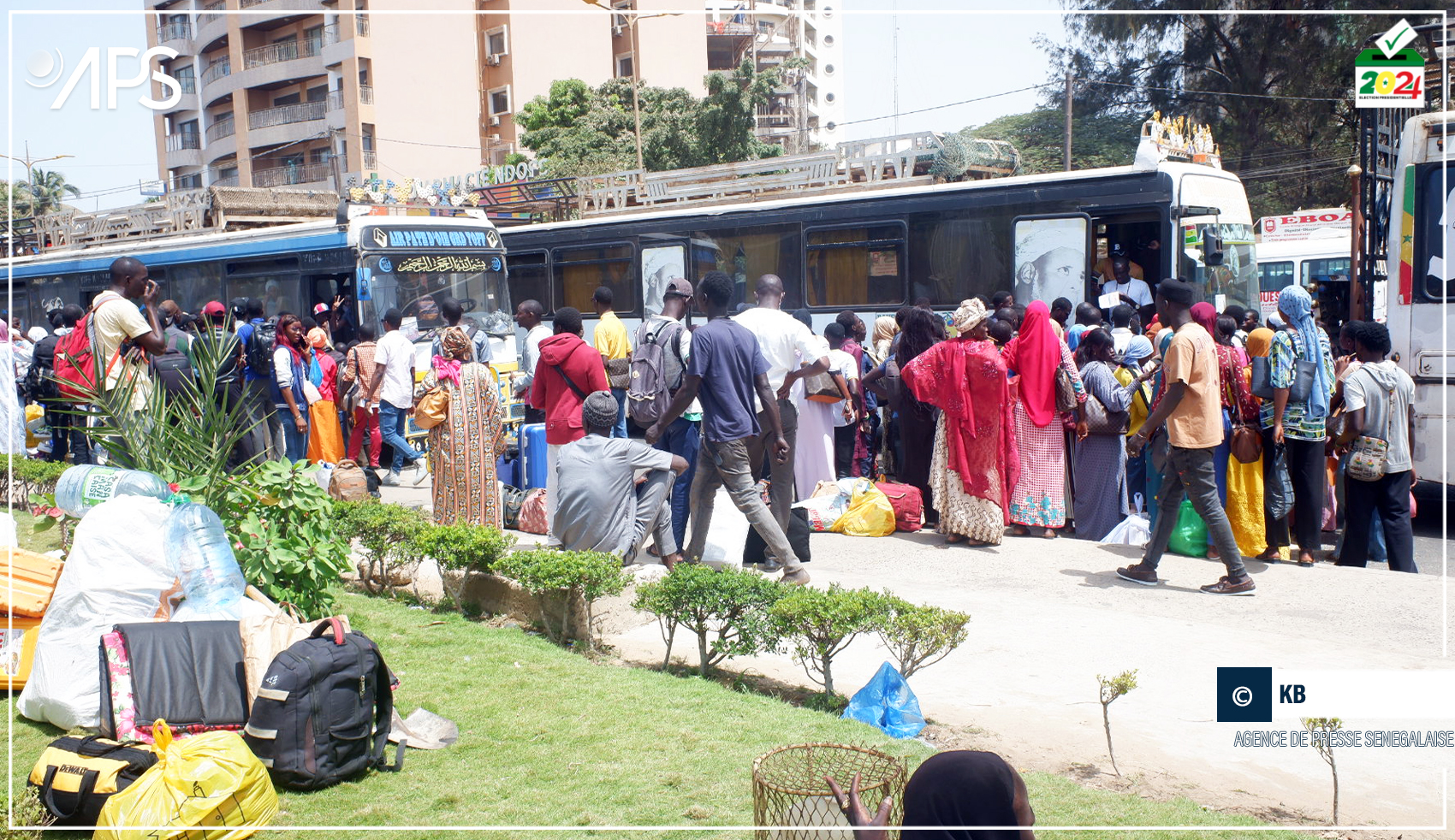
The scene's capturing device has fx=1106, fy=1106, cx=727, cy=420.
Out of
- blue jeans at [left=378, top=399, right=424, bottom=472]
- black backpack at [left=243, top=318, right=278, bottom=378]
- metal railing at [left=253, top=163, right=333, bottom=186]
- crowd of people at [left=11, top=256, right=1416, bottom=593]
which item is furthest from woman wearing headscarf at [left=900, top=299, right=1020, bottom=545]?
metal railing at [left=253, top=163, right=333, bottom=186]

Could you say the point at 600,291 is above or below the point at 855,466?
above

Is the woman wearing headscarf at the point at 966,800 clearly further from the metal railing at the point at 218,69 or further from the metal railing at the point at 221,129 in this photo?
the metal railing at the point at 221,129

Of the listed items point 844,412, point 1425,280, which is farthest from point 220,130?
point 1425,280

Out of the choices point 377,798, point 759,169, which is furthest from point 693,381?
point 759,169

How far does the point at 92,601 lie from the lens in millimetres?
4324

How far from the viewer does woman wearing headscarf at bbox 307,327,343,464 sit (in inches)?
416

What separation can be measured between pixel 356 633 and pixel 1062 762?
260 centimetres

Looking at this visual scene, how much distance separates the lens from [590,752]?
4020mm

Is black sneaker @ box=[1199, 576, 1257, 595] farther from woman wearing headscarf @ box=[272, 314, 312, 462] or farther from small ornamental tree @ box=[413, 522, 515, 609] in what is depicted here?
woman wearing headscarf @ box=[272, 314, 312, 462]

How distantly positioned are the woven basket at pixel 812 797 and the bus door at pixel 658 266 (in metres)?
12.4

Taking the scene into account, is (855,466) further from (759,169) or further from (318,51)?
→ (318,51)

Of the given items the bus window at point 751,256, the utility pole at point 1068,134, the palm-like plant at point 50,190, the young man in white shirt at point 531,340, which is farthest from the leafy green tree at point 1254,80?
the palm-like plant at point 50,190

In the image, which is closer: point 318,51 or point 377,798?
point 377,798

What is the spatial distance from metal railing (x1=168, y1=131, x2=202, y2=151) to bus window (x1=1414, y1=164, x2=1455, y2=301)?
36.1m
